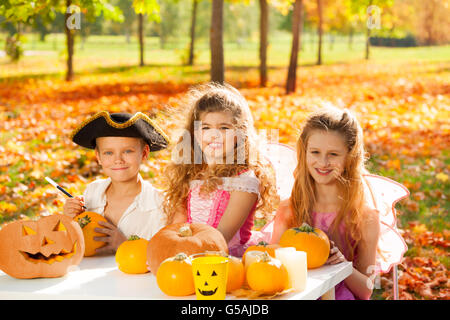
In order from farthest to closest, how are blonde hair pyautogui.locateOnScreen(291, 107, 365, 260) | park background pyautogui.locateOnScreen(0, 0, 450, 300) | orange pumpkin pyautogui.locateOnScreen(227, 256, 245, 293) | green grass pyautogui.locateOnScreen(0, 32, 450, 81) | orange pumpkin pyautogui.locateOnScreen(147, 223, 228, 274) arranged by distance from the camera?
1. green grass pyautogui.locateOnScreen(0, 32, 450, 81)
2. park background pyautogui.locateOnScreen(0, 0, 450, 300)
3. blonde hair pyautogui.locateOnScreen(291, 107, 365, 260)
4. orange pumpkin pyautogui.locateOnScreen(147, 223, 228, 274)
5. orange pumpkin pyautogui.locateOnScreen(227, 256, 245, 293)

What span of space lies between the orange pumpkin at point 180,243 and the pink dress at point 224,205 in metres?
0.81

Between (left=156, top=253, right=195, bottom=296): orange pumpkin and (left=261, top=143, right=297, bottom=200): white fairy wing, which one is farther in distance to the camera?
(left=261, top=143, right=297, bottom=200): white fairy wing

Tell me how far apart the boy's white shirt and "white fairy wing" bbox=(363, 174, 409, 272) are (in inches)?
47.1

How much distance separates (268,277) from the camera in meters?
1.87

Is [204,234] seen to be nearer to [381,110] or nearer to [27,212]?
[27,212]

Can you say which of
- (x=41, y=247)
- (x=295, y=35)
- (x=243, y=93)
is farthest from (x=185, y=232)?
(x=243, y=93)

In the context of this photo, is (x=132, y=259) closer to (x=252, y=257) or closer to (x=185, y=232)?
(x=185, y=232)

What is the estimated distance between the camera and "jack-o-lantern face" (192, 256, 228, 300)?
1.79m

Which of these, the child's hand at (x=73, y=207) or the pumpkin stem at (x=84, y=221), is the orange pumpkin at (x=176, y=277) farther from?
the child's hand at (x=73, y=207)

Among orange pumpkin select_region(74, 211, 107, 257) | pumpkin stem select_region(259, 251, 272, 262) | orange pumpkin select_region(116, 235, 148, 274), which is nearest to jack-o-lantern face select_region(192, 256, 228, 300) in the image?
pumpkin stem select_region(259, 251, 272, 262)

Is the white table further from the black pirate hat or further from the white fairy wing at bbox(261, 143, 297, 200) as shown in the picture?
the white fairy wing at bbox(261, 143, 297, 200)

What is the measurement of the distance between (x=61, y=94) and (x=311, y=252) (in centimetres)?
1270

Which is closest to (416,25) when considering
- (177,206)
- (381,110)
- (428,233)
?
(381,110)

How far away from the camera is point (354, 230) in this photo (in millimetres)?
2725
